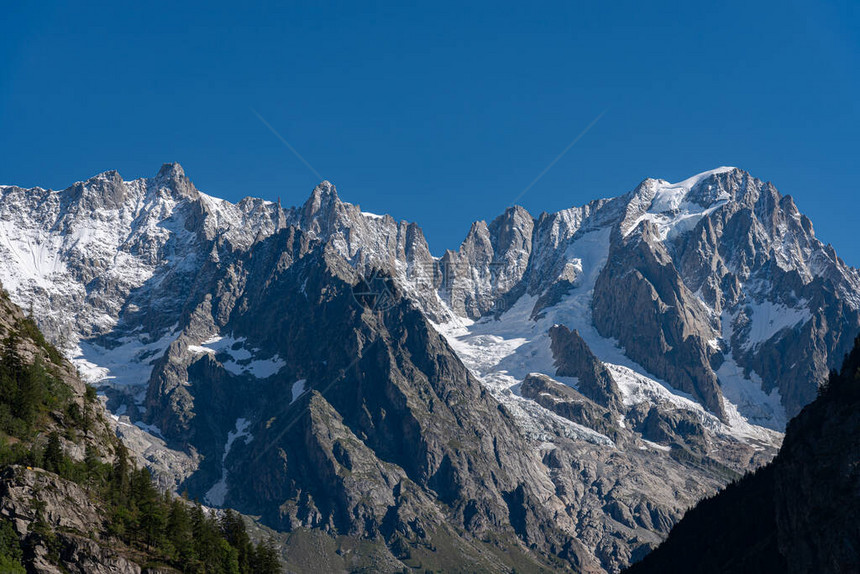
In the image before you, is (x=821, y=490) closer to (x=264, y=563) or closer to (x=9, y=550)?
(x=264, y=563)

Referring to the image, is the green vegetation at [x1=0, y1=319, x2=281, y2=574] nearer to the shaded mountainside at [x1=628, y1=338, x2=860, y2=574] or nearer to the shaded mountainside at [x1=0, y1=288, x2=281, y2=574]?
the shaded mountainside at [x1=0, y1=288, x2=281, y2=574]

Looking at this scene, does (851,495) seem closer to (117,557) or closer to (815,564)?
(815,564)

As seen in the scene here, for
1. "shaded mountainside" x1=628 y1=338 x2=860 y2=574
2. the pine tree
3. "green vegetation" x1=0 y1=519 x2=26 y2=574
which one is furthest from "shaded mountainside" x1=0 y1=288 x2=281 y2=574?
"shaded mountainside" x1=628 y1=338 x2=860 y2=574

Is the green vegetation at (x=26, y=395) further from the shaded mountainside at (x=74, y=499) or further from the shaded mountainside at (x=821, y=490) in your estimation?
the shaded mountainside at (x=821, y=490)

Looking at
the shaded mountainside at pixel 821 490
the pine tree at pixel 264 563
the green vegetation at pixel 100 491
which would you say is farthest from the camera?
the pine tree at pixel 264 563

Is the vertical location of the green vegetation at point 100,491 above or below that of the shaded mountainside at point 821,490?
below

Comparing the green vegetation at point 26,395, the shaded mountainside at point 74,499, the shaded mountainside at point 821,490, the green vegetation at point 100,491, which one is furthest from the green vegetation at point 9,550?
the shaded mountainside at point 821,490

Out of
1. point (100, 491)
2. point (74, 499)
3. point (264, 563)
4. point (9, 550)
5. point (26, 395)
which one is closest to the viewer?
point (9, 550)

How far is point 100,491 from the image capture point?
137 metres

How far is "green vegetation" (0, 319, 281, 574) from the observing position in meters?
128

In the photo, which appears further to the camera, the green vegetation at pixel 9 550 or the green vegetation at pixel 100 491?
the green vegetation at pixel 100 491

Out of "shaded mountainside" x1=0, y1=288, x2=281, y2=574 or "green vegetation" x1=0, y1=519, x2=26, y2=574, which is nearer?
"green vegetation" x1=0, y1=519, x2=26, y2=574

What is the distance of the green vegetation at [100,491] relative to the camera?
420ft

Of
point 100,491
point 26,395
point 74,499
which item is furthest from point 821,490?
point 26,395
